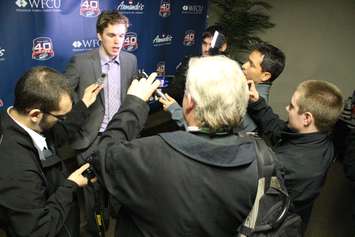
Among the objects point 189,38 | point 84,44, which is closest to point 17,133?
point 84,44

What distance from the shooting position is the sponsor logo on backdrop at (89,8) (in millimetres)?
2855

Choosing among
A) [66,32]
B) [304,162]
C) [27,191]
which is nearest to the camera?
[27,191]

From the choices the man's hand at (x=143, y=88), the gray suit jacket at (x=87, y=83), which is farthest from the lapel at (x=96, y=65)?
the man's hand at (x=143, y=88)

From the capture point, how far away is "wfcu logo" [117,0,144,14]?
3.35m

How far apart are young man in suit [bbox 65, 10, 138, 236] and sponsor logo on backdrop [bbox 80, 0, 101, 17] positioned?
1.93 ft

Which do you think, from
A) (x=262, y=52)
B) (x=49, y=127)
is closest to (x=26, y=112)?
(x=49, y=127)

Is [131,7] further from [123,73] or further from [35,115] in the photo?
[35,115]

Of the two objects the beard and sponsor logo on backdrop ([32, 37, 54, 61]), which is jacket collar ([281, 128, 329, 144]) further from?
sponsor logo on backdrop ([32, 37, 54, 61])

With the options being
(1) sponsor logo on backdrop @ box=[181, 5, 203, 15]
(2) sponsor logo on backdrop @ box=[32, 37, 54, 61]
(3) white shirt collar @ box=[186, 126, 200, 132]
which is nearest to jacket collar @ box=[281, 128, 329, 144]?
(3) white shirt collar @ box=[186, 126, 200, 132]

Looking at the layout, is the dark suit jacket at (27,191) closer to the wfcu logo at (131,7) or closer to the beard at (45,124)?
the beard at (45,124)

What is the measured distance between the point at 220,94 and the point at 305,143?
746 millimetres

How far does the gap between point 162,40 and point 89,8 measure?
51.2 inches

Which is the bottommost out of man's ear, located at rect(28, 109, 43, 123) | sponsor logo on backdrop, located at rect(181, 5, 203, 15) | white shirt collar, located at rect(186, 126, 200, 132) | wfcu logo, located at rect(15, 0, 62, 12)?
man's ear, located at rect(28, 109, 43, 123)

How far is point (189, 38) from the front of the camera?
4.61 metres
